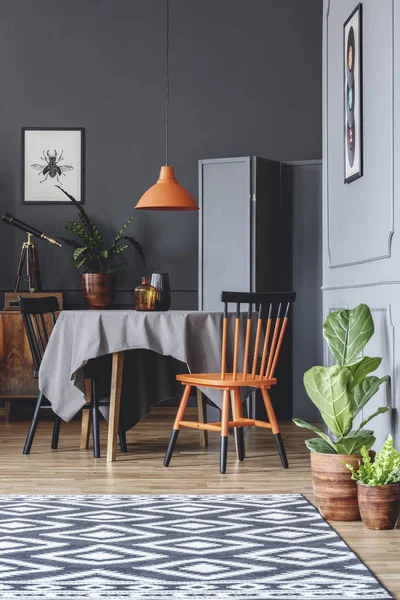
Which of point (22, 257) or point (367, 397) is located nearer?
point (367, 397)

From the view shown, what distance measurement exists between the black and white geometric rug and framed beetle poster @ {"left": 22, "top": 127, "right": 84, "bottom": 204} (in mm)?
3573

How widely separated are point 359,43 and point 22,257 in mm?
3243

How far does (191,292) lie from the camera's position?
6.59m

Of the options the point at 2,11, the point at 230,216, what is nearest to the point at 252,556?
the point at 230,216

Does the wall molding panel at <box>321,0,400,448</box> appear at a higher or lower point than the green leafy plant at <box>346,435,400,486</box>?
higher

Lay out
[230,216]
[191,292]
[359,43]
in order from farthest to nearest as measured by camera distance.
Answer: [191,292] → [230,216] → [359,43]

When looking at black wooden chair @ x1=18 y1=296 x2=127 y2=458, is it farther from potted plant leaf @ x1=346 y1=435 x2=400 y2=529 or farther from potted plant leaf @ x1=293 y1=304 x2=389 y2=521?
potted plant leaf @ x1=346 y1=435 x2=400 y2=529

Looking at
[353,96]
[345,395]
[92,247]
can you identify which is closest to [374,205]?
[353,96]

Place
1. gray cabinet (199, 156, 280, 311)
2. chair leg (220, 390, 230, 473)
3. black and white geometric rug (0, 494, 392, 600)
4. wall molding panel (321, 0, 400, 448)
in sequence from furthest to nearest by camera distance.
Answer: gray cabinet (199, 156, 280, 311), chair leg (220, 390, 230, 473), wall molding panel (321, 0, 400, 448), black and white geometric rug (0, 494, 392, 600)

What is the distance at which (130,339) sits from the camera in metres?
4.22

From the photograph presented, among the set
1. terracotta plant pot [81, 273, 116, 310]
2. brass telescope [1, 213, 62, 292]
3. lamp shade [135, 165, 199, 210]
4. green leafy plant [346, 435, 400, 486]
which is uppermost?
lamp shade [135, 165, 199, 210]

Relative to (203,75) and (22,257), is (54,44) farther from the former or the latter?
(22,257)

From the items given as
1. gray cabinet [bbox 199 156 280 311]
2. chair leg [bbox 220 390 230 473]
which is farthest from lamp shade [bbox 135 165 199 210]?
chair leg [bbox 220 390 230 473]

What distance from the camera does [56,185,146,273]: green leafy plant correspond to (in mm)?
6316
